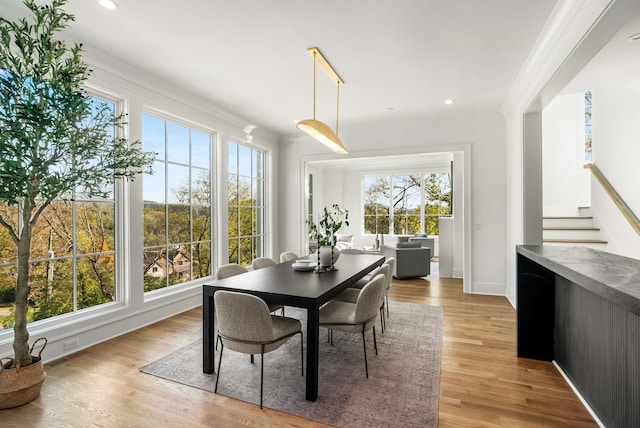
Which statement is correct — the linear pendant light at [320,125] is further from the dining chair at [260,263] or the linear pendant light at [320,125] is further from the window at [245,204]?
the window at [245,204]

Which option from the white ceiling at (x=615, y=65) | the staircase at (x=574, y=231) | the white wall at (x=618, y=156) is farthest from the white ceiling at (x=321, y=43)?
the staircase at (x=574, y=231)

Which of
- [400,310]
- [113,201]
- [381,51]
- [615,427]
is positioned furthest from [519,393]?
[113,201]

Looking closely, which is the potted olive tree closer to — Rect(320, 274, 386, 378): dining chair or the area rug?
the area rug

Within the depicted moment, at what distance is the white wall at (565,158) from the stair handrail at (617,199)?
2.69ft

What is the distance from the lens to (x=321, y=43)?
283cm

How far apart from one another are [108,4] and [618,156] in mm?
6257

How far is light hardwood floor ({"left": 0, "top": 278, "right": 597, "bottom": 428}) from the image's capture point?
73.7 inches

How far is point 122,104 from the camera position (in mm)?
3305

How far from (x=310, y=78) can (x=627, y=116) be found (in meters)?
4.30

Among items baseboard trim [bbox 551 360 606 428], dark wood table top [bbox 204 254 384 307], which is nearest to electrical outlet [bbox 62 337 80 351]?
dark wood table top [bbox 204 254 384 307]

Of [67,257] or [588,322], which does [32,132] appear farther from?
[588,322]

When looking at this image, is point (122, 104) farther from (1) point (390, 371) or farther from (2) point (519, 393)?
(2) point (519, 393)

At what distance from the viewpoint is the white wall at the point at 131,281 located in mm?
2762

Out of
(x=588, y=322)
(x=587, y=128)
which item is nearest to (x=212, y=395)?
(x=588, y=322)
